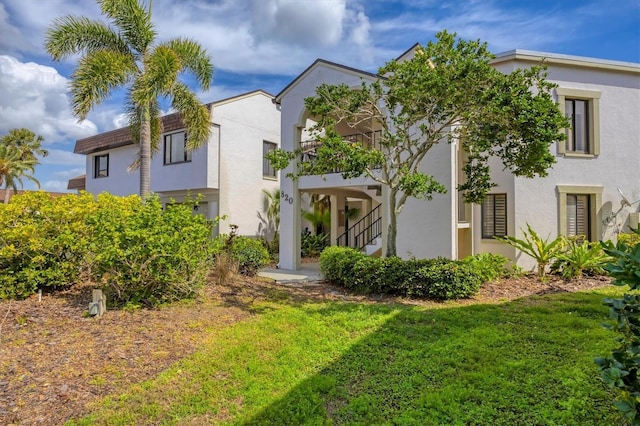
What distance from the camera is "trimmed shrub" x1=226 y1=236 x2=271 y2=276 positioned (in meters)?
12.4

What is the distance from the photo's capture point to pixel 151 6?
1262 cm

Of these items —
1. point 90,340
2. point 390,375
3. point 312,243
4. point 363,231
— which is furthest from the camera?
point 312,243

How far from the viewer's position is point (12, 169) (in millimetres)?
31062

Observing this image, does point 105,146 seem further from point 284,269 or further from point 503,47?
point 503,47

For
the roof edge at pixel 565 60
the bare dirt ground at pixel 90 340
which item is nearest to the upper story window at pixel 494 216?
the bare dirt ground at pixel 90 340

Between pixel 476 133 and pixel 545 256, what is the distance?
4.39 m

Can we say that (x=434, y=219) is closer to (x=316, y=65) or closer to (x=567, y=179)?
(x=567, y=179)

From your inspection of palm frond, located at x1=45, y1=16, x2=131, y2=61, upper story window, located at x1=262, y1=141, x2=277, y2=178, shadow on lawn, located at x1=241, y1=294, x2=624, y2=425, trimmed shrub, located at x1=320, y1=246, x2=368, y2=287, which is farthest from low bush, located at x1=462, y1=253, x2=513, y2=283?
palm frond, located at x1=45, y1=16, x2=131, y2=61

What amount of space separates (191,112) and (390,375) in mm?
12097

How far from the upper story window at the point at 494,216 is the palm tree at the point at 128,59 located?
11.5 m

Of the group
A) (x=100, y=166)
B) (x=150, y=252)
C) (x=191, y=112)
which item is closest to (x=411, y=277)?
(x=150, y=252)

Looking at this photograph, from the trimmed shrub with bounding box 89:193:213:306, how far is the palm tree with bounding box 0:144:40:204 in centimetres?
2911

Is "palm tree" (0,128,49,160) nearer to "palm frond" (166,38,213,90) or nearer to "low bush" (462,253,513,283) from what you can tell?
"palm frond" (166,38,213,90)

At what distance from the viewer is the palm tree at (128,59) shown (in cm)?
1166
